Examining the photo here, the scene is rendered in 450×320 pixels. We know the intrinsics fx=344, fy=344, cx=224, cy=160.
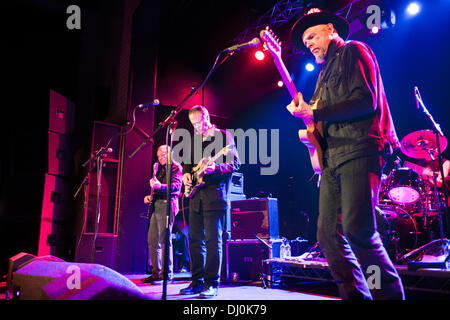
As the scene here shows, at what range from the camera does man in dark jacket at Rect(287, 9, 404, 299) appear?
81.0 inches

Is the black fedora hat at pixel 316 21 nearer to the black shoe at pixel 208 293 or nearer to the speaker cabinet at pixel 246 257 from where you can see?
the black shoe at pixel 208 293

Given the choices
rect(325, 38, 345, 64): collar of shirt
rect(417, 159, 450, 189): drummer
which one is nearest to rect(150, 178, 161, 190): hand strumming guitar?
rect(325, 38, 345, 64): collar of shirt

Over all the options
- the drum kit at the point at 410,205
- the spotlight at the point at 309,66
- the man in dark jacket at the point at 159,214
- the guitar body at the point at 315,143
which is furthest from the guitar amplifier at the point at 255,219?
the spotlight at the point at 309,66

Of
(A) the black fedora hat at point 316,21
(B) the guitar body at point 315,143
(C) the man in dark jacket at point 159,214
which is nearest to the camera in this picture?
(B) the guitar body at point 315,143

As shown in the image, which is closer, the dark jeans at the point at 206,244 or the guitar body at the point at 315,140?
the guitar body at the point at 315,140

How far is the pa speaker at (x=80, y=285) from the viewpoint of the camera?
1967 millimetres

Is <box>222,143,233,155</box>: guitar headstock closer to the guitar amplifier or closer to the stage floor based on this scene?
the stage floor

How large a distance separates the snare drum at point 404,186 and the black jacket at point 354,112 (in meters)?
3.74

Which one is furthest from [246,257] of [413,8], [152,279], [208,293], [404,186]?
[413,8]

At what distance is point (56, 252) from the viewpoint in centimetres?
667

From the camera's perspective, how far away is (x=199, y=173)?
13.3 ft

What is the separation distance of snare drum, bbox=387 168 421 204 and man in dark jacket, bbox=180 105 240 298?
3.06 m

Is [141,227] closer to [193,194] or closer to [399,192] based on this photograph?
[193,194]

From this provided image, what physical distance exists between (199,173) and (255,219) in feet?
7.25
